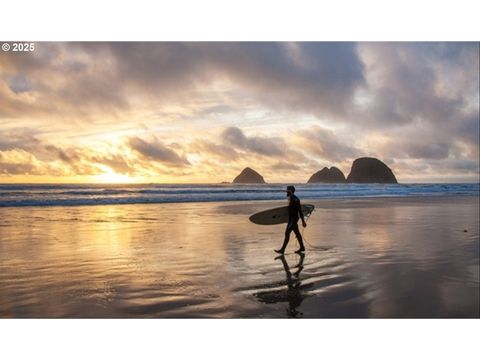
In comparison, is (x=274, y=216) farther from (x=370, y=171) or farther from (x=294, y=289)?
(x=370, y=171)

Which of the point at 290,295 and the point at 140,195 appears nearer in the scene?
the point at 290,295

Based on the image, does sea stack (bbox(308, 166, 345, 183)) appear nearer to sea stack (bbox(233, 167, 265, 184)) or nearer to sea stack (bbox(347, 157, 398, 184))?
sea stack (bbox(347, 157, 398, 184))

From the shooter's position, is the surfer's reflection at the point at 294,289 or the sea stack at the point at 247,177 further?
the sea stack at the point at 247,177

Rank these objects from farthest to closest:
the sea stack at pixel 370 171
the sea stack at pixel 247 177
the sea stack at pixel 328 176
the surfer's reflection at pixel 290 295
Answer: the sea stack at pixel 328 176
the sea stack at pixel 370 171
the sea stack at pixel 247 177
the surfer's reflection at pixel 290 295

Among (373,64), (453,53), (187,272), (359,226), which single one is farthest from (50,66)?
(453,53)

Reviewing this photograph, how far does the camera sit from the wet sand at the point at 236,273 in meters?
6.31

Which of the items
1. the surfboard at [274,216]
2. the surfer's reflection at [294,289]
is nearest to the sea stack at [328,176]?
the surfboard at [274,216]

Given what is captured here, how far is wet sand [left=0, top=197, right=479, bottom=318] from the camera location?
631 cm

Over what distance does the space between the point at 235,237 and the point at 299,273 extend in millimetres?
4948

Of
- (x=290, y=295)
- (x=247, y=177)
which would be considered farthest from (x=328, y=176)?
(x=290, y=295)

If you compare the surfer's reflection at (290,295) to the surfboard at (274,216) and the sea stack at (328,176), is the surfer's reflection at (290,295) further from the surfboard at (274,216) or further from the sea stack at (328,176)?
the sea stack at (328,176)

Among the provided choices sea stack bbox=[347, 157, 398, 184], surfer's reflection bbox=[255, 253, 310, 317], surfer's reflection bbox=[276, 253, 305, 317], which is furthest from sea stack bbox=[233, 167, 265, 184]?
surfer's reflection bbox=[255, 253, 310, 317]

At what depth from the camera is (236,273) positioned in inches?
330

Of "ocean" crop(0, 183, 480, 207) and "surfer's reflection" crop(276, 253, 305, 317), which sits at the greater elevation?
"ocean" crop(0, 183, 480, 207)
